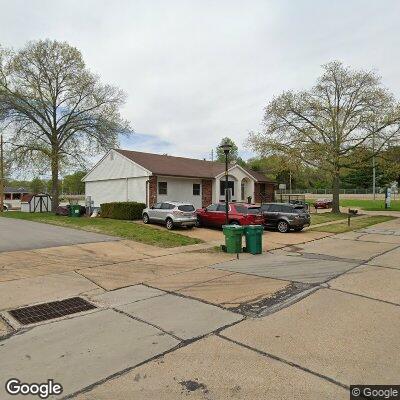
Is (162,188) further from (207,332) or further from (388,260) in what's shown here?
(207,332)

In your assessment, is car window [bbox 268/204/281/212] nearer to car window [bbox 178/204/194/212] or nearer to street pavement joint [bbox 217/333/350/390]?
car window [bbox 178/204/194/212]

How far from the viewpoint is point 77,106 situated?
29.6 metres

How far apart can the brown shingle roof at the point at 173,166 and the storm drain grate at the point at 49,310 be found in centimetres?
1937

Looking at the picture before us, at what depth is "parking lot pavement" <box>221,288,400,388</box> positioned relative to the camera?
3.96 meters

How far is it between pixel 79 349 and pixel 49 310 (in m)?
2.07

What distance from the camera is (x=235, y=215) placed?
17.9m

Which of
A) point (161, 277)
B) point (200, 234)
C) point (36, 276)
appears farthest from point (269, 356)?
point (200, 234)

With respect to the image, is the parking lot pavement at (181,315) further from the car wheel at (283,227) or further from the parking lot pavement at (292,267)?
the car wheel at (283,227)

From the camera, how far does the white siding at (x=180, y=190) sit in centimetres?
2717

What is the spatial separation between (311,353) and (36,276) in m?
7.13

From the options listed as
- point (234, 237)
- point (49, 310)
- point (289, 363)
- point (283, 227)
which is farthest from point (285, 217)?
point (289, 363)

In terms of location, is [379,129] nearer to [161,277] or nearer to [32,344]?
[161,277]

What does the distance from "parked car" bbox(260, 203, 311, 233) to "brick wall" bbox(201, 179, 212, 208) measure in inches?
406

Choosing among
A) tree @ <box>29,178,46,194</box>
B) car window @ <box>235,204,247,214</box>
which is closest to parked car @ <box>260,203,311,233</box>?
car window @ <box>235,204,247,214</box>
